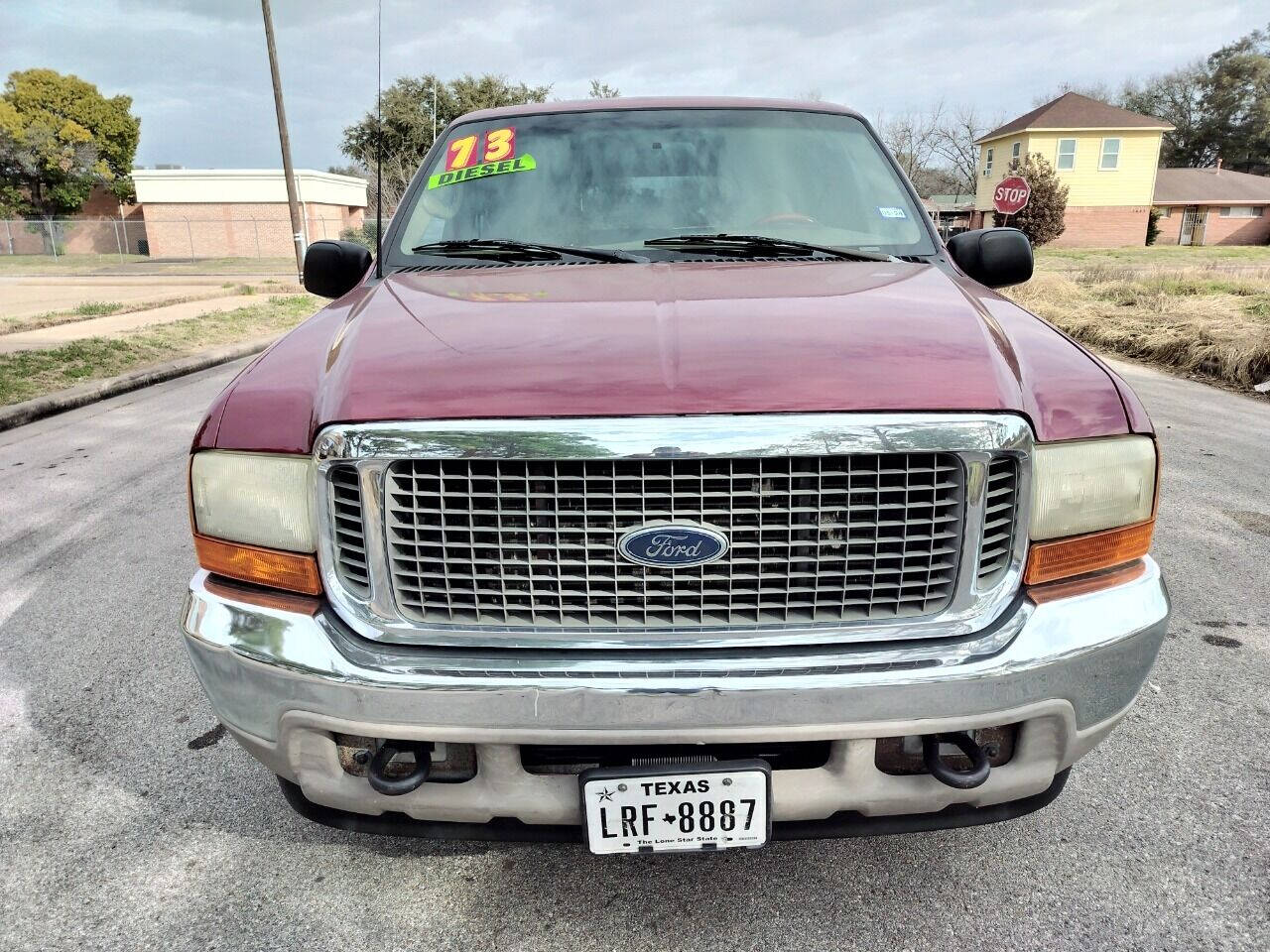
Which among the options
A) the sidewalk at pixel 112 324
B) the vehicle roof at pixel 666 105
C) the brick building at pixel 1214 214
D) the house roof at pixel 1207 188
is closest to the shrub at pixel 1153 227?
the brick building at pixel 1214 214

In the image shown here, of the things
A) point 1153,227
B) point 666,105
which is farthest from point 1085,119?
point 666,105

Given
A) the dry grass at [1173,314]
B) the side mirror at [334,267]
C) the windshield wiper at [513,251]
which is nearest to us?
the windshield wiper at [513,251]

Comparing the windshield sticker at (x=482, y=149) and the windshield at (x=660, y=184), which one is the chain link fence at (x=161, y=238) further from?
the windshield at (x=660, y=184)

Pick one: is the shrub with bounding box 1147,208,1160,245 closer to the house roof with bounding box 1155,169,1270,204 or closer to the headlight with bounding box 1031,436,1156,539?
the house roof with bounding box 1155,169,1270,204

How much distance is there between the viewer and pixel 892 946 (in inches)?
75.2

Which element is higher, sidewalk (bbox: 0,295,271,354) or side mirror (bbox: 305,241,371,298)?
side mirror (bbox: 305,241,371,298)

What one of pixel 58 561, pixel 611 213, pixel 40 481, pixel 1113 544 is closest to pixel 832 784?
pixel 1113 544

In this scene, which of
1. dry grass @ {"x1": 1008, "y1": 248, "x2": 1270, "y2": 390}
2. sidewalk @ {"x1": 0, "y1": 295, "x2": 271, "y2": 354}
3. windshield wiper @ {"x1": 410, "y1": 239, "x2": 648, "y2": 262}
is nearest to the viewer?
windshield wiper @ {"x1": 410, "y1": 239, "x2": 648, "y2": 262}

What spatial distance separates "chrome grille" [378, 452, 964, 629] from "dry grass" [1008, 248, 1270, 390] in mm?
9078

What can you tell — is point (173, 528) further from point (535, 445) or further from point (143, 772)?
point (535, 445)

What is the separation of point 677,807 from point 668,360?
821 mm

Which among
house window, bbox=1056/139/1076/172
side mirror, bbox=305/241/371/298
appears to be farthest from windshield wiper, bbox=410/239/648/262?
house window, bbox=1056/139/1076/172

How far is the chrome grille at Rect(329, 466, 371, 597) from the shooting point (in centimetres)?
167

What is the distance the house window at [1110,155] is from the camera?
43.5 meters
